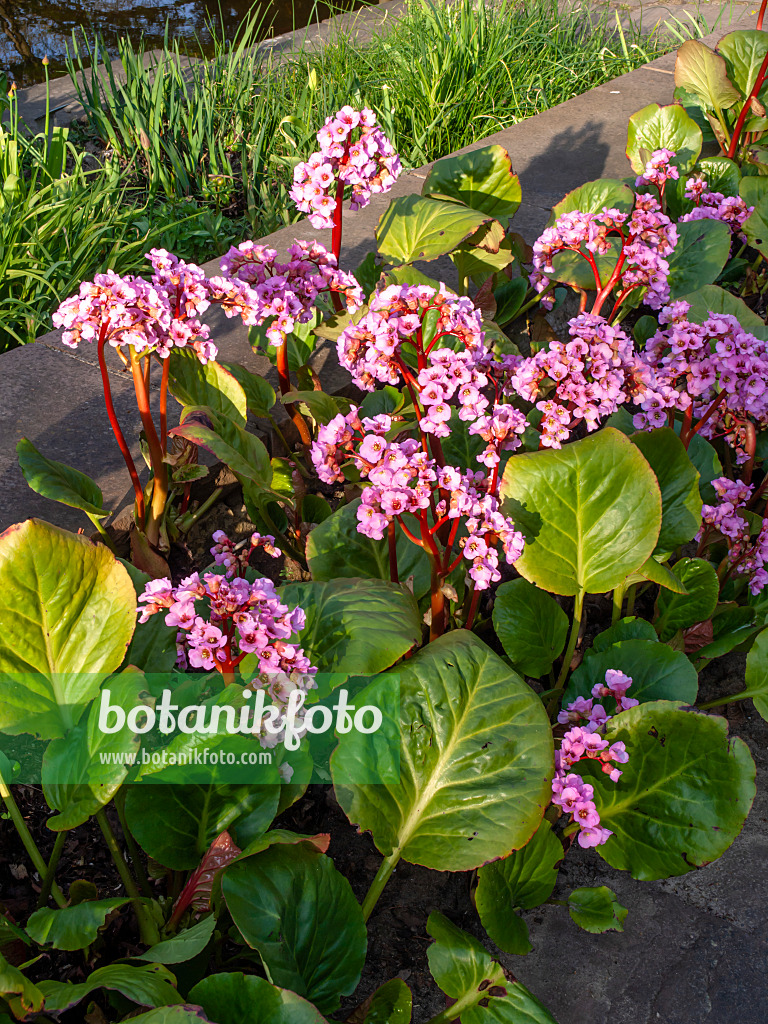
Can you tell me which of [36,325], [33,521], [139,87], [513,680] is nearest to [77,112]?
[139,87]

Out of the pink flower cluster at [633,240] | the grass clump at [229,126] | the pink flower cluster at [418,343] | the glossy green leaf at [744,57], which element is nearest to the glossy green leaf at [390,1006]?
the pink flower cluster at [418,343]

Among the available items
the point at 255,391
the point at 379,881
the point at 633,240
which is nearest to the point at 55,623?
the point at 379,881

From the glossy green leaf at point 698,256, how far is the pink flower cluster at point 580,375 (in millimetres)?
1074

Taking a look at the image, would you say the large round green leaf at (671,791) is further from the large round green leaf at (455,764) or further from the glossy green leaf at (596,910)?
the large round green leaf at (455,764)

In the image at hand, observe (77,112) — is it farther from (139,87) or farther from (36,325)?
(36,325)

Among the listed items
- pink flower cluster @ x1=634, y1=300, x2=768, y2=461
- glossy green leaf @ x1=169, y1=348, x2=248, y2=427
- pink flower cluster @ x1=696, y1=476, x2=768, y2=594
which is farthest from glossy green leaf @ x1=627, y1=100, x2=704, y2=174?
glossy green leaf @ x1=169, y1=348, x2=248, y2=427

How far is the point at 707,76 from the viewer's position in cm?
344

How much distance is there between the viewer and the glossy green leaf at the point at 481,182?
2.65 m

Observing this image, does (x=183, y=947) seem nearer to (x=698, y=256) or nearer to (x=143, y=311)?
(x=143, y=311)

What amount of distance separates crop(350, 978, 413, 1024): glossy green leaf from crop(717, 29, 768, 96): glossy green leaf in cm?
360

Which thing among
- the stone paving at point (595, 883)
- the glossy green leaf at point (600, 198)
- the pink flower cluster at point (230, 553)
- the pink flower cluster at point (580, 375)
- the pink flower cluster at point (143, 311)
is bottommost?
the stone paving at point (595, 883)

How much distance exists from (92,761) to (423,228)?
167cm

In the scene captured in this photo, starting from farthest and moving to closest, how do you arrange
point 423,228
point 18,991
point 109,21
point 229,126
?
point 109,21, point 229,126, point 423,228, point 18,991

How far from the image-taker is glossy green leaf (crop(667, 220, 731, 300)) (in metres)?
2.60
